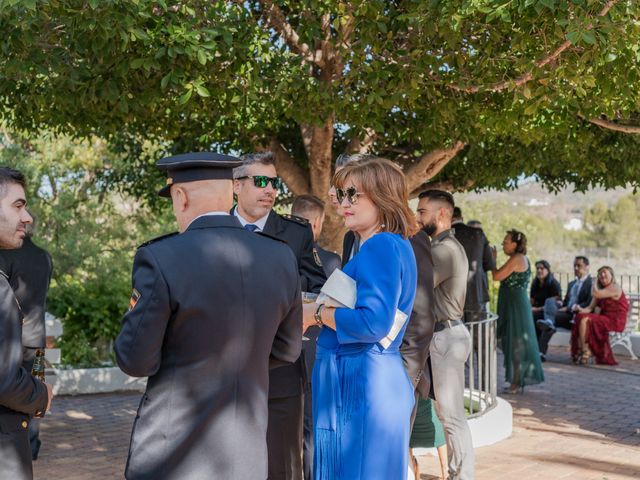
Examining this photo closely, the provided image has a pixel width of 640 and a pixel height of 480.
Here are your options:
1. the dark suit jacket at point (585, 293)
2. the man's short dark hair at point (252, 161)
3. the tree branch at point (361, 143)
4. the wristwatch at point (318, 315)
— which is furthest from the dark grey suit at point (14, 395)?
the dark suit jacket at point (585, 293)

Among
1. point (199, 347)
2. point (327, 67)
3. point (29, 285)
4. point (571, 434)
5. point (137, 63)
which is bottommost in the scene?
point (571, 434)

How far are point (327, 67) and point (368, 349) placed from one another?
190 inches

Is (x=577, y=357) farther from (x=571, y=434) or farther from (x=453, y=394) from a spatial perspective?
(x=453, y=394)

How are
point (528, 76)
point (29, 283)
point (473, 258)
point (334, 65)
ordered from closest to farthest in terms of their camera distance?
1. point (29, 283)
2. point (528, 76)
3. point (334, 65)
4. point (473, 258)

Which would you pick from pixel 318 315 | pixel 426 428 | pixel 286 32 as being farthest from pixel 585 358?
pixel 318 315

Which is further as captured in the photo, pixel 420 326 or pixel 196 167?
pixel 420 326

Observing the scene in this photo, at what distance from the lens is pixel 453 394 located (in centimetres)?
591

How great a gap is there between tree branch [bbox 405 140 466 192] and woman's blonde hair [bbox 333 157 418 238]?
588 cm

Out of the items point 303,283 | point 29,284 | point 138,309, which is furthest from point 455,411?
point 138,309

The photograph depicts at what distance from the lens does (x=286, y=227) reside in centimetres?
490

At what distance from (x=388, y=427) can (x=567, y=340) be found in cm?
1341

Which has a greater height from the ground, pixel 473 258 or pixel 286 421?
pixel 473 258

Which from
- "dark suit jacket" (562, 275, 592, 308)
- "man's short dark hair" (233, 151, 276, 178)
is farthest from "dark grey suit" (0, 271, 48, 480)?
"dark suit jacket" (562, 275, 592, 308)

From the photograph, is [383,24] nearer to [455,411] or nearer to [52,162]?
[455,411]
